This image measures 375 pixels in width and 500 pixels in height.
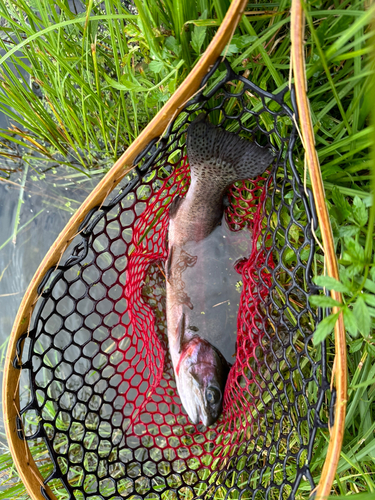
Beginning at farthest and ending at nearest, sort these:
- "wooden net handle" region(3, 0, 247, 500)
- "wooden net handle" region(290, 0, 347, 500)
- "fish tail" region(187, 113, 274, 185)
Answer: "fish tail" region(187, 113, 274, 185)
"wooden net handle" region(3, 0, 247, 500)
"wooden net handle" region(290, 0, 347, 500)

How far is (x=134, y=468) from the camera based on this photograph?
7.57ft

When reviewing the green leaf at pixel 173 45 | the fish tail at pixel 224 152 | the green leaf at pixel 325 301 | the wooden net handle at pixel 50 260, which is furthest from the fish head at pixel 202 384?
the green leaf at pixel 173 45

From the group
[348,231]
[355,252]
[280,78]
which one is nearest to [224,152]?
[280,78]

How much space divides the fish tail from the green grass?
0.67 feet

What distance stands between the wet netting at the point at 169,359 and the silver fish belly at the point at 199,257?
88 mm

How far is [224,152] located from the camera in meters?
1.74

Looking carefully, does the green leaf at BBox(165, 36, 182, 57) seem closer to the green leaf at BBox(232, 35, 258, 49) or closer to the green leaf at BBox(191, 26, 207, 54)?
the green leaf at BBox(191, 26, 207, 54)

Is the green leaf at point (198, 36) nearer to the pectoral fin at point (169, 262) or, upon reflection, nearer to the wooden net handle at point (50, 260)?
the wooden net handle at point (50, 260)

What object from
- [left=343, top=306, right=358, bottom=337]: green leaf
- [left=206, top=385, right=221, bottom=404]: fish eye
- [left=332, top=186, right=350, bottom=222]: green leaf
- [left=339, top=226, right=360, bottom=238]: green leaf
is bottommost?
[left=206, top=385, right=221, bottom=404]: fish eye

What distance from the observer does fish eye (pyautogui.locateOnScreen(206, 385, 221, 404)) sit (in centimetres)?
201

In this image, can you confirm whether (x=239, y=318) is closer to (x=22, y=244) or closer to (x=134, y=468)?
(x=134, y=468)

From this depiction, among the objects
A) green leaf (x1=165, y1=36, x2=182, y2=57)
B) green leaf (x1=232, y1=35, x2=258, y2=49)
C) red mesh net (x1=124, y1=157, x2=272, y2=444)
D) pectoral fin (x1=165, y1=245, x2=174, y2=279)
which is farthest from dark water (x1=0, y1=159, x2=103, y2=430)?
green leaf (x1=232, y1=35, x2=258, y2=49)

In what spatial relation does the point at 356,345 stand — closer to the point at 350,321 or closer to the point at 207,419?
the point at 350,321

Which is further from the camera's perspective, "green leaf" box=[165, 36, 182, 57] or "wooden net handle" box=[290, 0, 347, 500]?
"green leaf" box=[165, 36, 182, 57]
